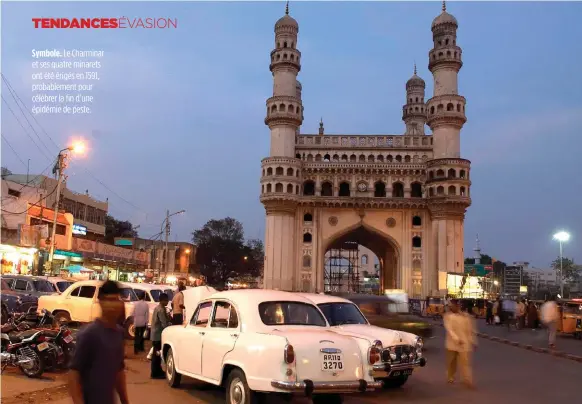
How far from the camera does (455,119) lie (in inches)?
2084

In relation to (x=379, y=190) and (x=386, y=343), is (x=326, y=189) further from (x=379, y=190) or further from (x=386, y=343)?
(x=386, y=343)

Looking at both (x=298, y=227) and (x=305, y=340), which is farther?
(x=298, y=227)

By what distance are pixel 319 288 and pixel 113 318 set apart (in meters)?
49.8

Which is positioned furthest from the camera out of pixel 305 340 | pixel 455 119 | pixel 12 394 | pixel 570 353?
pixel 455 119

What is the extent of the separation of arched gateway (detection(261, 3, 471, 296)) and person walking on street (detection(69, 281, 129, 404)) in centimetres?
4797

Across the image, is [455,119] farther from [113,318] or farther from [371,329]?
[113,318]

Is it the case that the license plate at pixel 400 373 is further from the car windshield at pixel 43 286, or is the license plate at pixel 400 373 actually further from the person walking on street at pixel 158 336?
the car windshield at pixel 43 286

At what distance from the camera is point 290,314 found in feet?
25.7

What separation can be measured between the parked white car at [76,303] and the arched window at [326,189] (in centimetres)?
4127

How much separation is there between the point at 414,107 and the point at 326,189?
1917 cm

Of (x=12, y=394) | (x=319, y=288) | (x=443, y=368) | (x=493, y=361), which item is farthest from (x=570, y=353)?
(x=319, y=288)

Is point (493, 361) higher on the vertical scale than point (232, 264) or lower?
lower

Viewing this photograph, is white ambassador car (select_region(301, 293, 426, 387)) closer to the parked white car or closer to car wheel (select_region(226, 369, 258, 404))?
car wheel (select_region(226, 369, 258, 404))

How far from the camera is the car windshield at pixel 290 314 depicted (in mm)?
7551
